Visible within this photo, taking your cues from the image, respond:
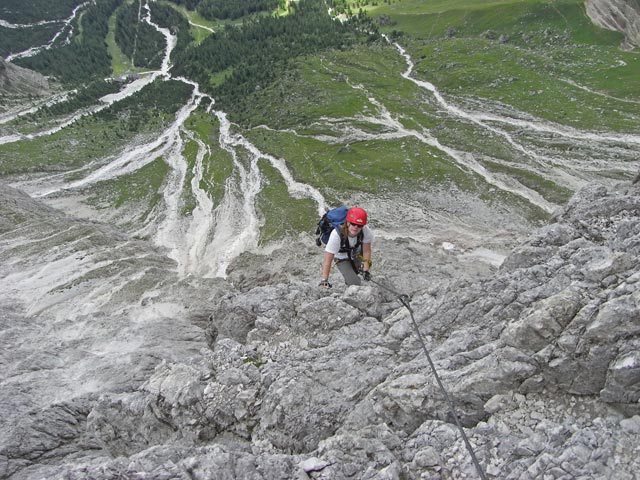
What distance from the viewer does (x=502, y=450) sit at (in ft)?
37.0

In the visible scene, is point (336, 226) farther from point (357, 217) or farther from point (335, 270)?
point (335, 270)

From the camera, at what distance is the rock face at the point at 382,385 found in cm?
1160

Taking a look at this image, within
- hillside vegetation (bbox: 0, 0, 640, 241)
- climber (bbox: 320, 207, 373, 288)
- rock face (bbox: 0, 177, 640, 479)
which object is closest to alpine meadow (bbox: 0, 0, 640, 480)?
rock face (bbox: 0, 177, 640, 479)

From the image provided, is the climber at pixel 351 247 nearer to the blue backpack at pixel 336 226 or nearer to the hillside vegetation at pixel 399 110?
the blue backpack at pixel 336 226

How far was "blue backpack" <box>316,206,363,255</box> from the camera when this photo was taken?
58.2 ft

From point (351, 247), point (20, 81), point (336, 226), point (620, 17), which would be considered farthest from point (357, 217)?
point (20, 81)

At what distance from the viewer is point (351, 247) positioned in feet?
62.6

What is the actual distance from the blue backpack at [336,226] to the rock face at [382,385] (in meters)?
2.60

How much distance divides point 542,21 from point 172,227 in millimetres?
136009

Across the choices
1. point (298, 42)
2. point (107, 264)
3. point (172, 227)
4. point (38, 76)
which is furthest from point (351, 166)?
point (38, 76)

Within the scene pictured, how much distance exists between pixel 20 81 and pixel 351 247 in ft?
667

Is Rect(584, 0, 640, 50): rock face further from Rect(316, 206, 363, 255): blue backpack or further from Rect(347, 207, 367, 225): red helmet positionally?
Rect(347, 207, 367, 225): red helmet

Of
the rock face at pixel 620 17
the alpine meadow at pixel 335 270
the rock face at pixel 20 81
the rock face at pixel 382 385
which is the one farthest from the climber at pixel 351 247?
the rock face at pixel 20 81

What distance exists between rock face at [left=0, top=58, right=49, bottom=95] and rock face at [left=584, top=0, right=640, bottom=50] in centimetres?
20092
